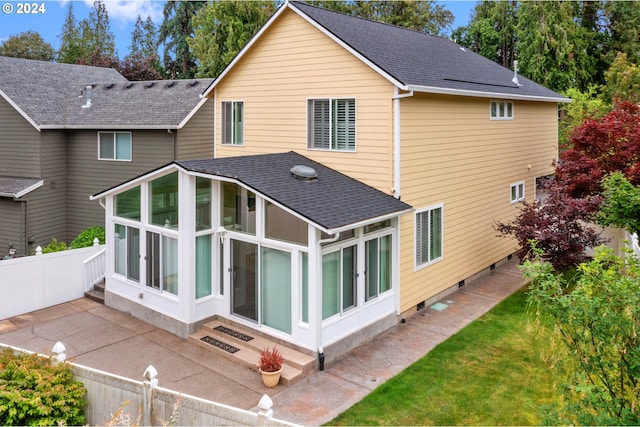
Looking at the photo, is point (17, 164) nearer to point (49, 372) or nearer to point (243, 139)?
point (243, 139)

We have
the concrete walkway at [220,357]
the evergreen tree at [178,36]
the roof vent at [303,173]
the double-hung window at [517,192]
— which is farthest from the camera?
the evergreen tree at [178,36]

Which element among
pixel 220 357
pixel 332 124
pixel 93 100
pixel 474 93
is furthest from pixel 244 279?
pixel 93 100

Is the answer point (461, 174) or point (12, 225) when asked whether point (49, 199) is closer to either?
point (12, 225)

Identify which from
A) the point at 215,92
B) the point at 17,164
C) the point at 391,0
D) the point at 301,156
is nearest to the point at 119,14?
the point at 391,0

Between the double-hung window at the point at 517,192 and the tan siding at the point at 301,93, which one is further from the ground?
the tan siding at the point at 301,93

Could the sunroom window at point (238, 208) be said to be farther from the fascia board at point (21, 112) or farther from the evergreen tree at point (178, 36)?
the evergreen tree at point (178, 36)

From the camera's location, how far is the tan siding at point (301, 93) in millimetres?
11953

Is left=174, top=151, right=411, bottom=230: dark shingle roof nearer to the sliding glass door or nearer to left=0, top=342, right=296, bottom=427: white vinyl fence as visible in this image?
the sliding glass door

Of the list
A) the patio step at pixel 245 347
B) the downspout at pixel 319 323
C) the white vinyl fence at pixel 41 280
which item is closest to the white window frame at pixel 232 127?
the white vinyl fence at pixel 41 280

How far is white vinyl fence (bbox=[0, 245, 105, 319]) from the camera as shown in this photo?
12500mm

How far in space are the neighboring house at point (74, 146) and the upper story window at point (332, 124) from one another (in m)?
6.70

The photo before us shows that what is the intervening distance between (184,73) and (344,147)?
40435 millimetres

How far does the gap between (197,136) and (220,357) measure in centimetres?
1078

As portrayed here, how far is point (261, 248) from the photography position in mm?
10641
